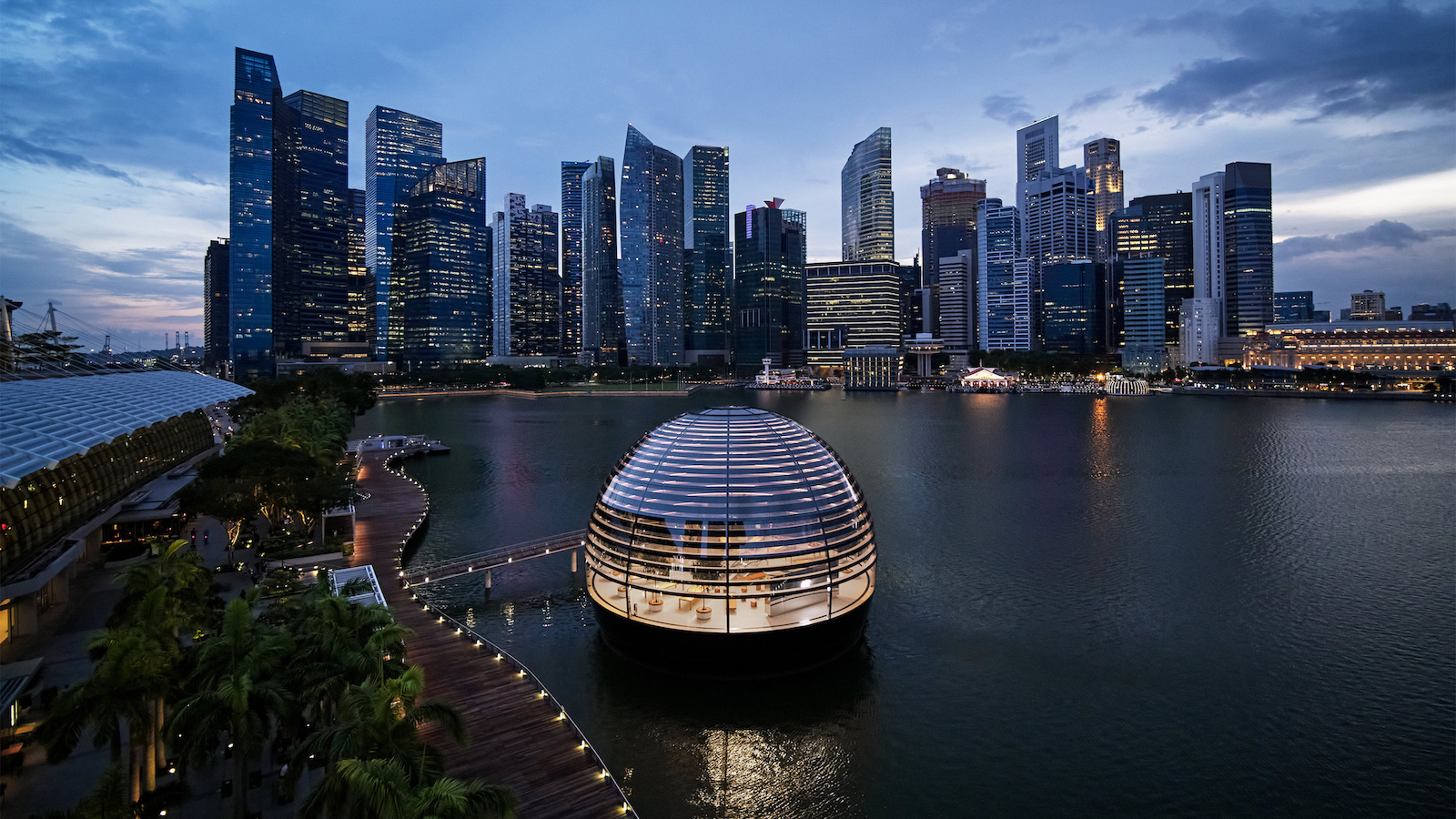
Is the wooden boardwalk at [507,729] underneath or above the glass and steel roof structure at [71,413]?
underneath

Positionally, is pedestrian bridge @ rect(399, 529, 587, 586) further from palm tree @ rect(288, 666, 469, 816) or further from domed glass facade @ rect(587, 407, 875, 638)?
palm tree @ rect(288, 666, 469, 816)

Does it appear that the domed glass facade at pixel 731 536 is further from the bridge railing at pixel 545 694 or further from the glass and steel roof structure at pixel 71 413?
the glass and steel roof structure at pixel 71 413

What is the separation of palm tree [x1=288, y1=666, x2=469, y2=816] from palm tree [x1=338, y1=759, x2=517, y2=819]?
509 millimetres

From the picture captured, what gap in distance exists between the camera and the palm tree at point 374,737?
13.8 m

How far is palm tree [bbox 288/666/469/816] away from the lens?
45.1 ft

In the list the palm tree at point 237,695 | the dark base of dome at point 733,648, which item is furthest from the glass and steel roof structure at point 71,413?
the dark base of dome at point 733,648

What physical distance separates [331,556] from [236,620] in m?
23.5

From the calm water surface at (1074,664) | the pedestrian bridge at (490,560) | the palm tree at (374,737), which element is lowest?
the calm water surface at (1074,664)

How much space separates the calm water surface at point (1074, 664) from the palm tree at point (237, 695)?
19.5 feet

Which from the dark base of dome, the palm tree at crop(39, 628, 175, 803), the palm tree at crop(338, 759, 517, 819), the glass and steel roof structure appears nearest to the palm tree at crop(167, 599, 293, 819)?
the palm tree at crop(39, 628, 175, 803)

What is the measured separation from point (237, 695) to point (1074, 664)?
91.5 feet

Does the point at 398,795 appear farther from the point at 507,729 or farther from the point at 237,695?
the point at 507,729

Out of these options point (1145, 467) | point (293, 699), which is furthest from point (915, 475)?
point (293, 699)

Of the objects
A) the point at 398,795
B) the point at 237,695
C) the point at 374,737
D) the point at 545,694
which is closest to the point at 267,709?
the point at 237,695
